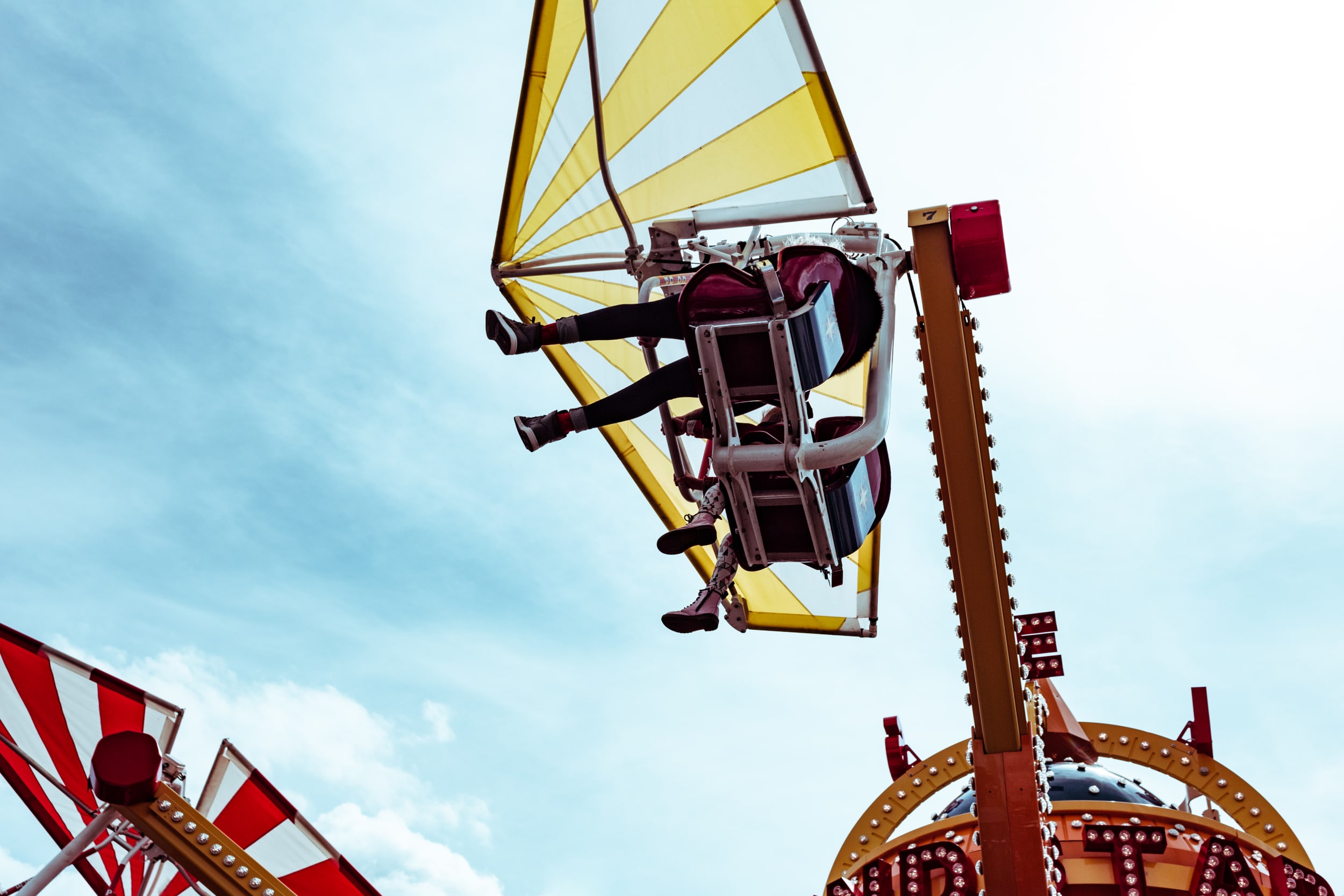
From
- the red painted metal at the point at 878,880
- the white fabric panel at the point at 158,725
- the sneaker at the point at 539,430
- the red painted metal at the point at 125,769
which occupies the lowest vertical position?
the red painted metal at the point at 125,769

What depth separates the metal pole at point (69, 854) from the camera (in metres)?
4.22

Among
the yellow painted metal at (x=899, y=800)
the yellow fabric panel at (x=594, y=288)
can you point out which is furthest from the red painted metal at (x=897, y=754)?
the yellow fabric panel at (x=594, y=288)

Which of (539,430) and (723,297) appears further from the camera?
(539,430)

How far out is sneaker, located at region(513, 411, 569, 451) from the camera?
17.2ft

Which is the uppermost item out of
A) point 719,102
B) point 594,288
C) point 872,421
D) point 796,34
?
point 594,288

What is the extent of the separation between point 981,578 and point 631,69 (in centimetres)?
322

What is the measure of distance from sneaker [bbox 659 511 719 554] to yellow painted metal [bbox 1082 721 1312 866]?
5.31 metres

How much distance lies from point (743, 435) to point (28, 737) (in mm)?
3387

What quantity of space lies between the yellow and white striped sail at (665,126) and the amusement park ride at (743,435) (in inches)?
0.5

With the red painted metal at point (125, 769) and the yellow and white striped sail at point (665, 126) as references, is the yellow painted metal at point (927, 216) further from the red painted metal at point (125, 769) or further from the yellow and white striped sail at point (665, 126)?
the red painted metal at point (125, 769)

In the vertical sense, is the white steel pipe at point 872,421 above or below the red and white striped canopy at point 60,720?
above

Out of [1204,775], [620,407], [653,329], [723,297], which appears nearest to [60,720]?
[620,407]

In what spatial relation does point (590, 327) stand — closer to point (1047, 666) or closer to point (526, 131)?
point (526, 131)

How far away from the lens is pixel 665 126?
599cm
